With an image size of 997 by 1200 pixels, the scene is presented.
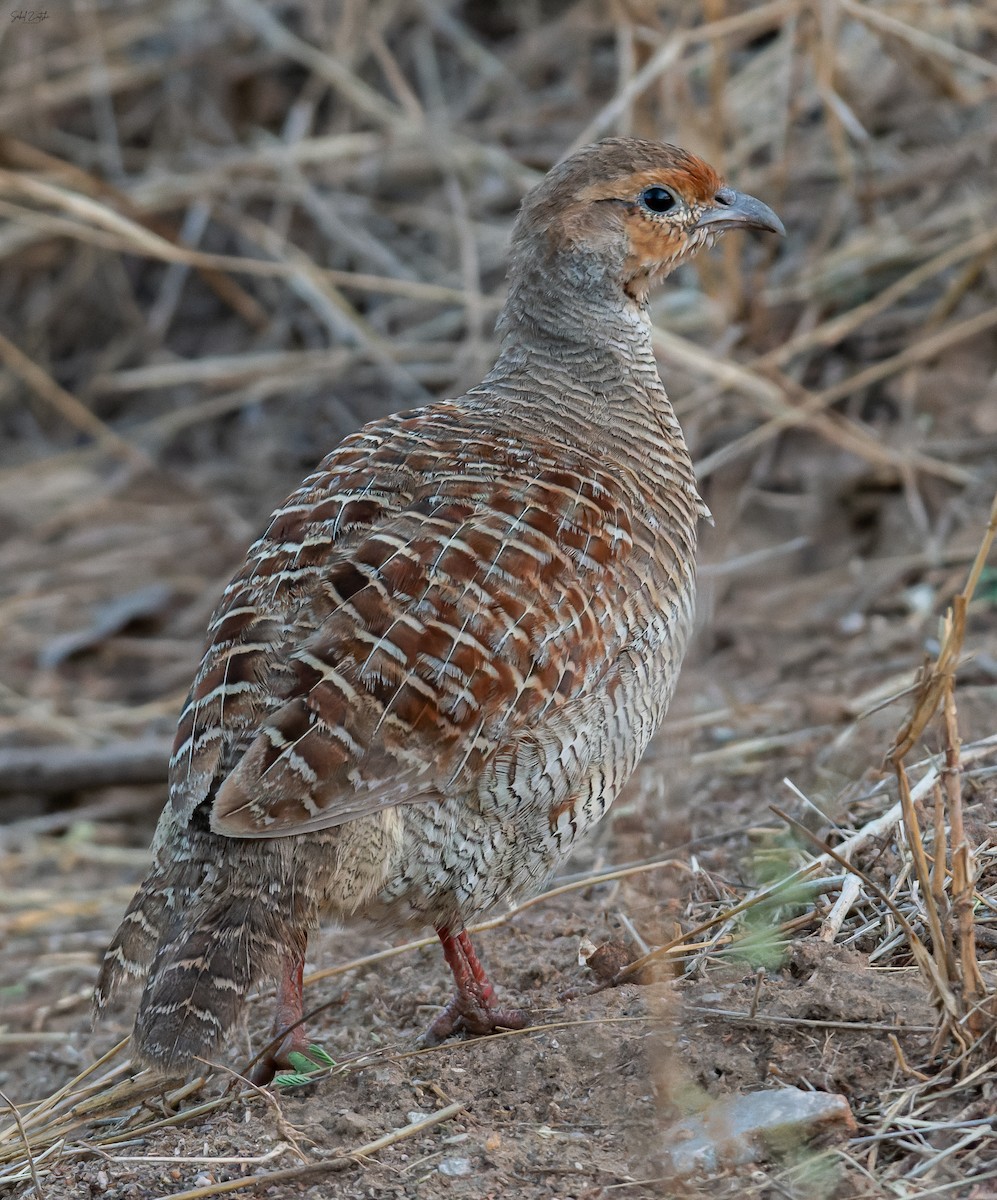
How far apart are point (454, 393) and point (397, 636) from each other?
4139 mm

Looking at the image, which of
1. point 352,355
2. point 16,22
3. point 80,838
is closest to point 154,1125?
point 80,838

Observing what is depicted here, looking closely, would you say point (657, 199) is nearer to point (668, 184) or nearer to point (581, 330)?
point (668, 184)

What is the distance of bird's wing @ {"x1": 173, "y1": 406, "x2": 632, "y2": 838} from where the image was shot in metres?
3.03

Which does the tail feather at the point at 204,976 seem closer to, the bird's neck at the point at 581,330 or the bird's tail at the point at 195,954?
the bird's tail at the point at 195,954

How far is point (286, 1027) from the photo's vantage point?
10.6ft

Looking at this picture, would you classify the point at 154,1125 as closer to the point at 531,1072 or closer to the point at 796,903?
the point at 531,1072

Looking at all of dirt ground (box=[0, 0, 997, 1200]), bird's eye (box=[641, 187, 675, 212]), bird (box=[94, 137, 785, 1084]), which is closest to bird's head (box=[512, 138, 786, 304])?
bird's eye (box=[641, 187, 675, 212])

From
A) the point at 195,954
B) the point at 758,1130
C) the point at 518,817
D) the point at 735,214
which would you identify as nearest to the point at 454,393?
the point at 735,214

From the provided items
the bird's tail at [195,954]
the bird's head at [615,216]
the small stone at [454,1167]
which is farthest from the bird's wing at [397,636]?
the bird's head at [615,216]

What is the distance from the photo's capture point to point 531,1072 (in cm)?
317

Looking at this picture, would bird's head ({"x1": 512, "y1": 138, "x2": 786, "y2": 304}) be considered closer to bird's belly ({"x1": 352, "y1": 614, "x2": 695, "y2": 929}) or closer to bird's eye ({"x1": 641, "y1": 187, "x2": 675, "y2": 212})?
bird's eye ({"x1": 641, "y1": 187, "x2": 675, "y2": 212})

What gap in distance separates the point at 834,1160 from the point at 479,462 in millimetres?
1666

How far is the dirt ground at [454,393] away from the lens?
2951 millimetres

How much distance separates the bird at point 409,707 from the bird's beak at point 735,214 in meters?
0.84
